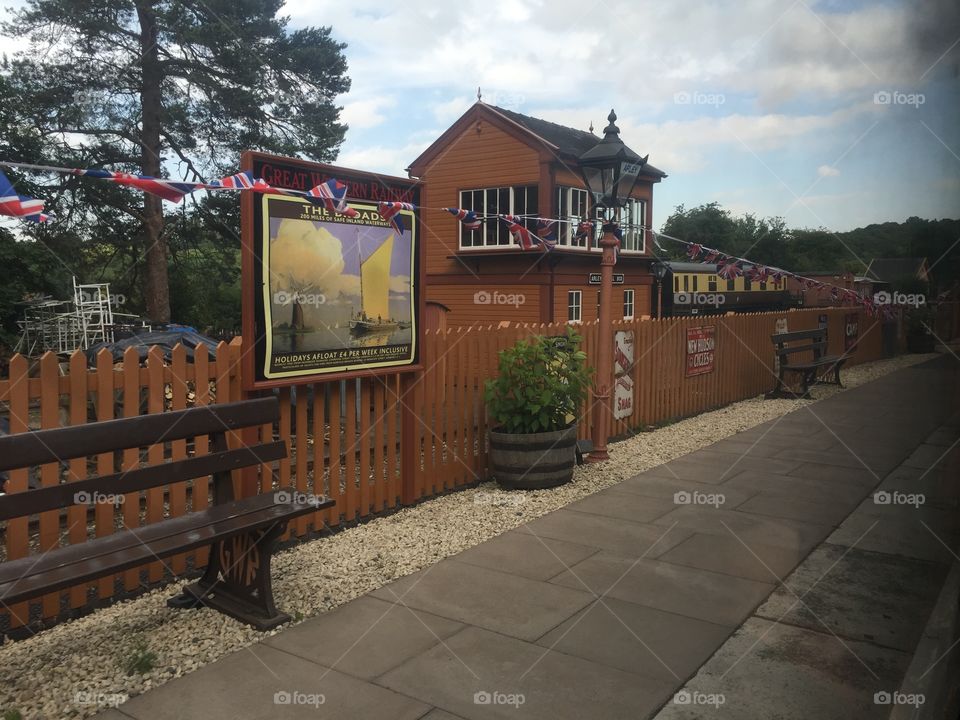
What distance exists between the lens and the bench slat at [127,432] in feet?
12.2

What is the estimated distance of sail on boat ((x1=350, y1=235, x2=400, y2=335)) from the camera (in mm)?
6430

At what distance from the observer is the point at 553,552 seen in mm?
5805

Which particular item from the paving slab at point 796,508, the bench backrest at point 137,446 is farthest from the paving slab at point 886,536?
the bench backrest at point 137,446

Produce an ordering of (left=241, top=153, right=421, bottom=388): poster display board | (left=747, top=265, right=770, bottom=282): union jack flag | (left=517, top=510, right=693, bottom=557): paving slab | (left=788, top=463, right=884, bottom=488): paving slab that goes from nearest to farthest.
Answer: (left=241, top=153, right=421, bottom=388): poster display board < (left=517, top=510, right=693, bottom=557): paving slab < (left=788, top=463, right=884, bottom=488): paving slab < (left=747, top=265, right=770, bottom=282): union jack flag

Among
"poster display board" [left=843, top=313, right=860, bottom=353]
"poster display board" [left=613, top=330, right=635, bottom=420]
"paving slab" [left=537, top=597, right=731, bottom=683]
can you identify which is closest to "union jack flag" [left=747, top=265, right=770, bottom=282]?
"poster display board" [left=613, top=330, right=635, bottom=420]

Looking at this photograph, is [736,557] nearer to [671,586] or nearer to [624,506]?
[671,586]

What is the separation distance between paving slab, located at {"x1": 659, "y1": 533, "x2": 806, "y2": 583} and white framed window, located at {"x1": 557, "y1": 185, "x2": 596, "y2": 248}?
65.7ft

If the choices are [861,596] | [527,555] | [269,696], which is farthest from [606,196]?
[269,696]

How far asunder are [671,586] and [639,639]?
2.97ft

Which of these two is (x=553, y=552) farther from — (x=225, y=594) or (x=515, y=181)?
(x=515, y=181)

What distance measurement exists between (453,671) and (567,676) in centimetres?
57

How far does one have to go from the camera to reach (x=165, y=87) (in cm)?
1934

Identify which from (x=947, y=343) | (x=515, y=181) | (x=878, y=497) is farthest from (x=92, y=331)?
(x=947, y=343)

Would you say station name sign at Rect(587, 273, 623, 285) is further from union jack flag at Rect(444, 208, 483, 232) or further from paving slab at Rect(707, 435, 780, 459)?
union jack flag at Rect(444, 208, 483, 232)
